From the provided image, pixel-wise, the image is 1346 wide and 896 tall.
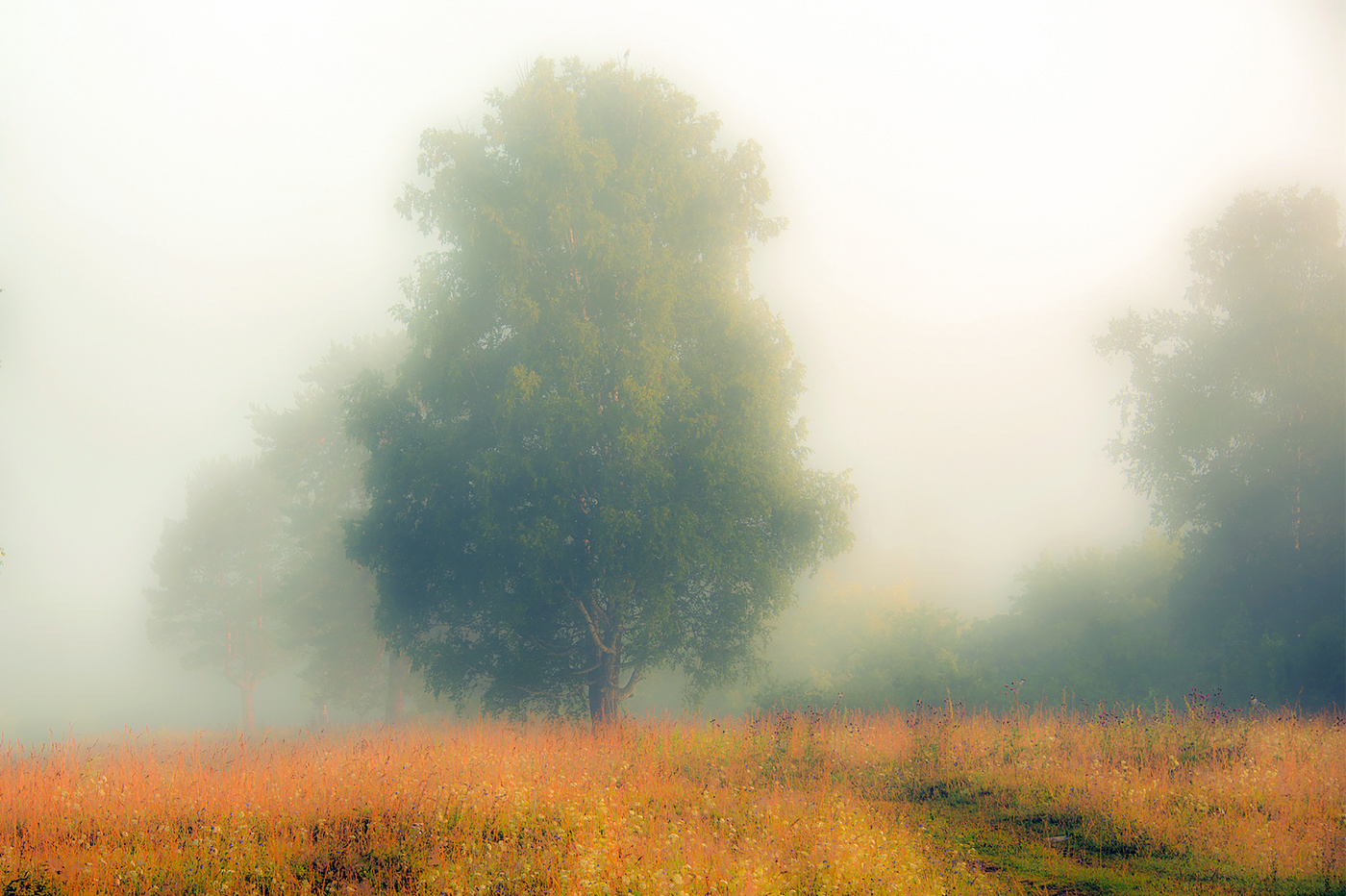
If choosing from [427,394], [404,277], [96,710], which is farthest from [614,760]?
[96,710]

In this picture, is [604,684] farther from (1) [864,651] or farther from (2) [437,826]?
(1) [864,651]

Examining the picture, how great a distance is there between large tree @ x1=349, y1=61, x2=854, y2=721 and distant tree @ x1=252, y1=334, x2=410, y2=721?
10309 mm

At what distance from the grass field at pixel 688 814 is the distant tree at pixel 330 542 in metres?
15.0

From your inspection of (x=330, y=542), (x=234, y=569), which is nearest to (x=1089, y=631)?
(x=330, y=542)

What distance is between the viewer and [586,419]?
12.4 m

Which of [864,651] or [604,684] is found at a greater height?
[604,684]

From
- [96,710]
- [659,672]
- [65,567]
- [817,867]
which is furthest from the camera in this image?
[65,567]

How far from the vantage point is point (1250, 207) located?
67.1 ft

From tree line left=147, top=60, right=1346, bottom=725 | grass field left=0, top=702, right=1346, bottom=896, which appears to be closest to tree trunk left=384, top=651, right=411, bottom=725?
tree line left=147, top=60, right=1346, bottom=725

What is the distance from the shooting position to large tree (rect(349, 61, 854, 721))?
12.8m

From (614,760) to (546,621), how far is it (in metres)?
5.17

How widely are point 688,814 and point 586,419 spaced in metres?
7.08

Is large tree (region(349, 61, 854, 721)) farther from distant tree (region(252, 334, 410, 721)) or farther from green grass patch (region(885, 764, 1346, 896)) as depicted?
distant tree (region(252, 334, 410, 721))

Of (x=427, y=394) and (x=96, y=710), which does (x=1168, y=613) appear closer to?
(x=427, y=394)
